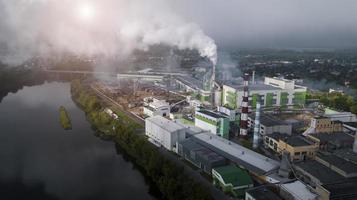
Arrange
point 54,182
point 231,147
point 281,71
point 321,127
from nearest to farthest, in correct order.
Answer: point 54,182 < point 231,147 < point 321,127 < point 281,71

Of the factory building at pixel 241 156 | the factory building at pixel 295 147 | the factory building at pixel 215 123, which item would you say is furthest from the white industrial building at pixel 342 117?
the factory building at pixel 241 156

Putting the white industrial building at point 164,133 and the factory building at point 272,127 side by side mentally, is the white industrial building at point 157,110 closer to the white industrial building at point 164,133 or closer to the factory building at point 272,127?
the white industrial building at point 164,133

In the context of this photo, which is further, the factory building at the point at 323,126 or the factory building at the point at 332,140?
the factory building at the point at 323,126

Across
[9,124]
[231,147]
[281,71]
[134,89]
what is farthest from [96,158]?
[281,71]

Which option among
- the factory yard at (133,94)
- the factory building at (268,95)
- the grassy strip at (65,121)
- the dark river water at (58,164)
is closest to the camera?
the dark river water at (58,164)

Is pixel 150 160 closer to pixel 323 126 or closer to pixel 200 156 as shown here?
pixel 200 156

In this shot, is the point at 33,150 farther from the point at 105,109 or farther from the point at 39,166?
the point at 105,109

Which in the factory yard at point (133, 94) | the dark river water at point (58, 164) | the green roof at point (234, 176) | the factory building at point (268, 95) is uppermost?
the factory building at point (268, 95)
